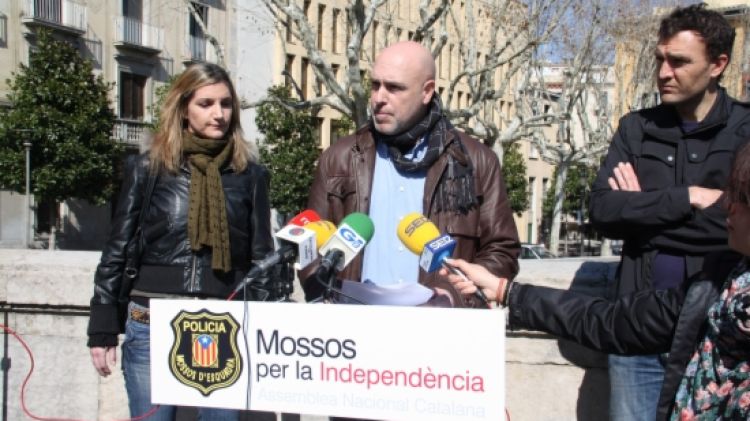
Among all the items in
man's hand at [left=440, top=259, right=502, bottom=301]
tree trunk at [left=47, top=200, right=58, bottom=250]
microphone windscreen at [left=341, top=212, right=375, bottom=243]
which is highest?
microphone windscreen at [left=341, top=212, right=375, bottom=243]

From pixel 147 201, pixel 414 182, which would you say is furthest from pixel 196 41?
pixel 414 182

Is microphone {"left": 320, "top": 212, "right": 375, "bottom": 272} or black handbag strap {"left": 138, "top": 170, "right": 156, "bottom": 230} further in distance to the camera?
black handbag strap {"left": 138, "top": 170, "right": 156, "bottom": 230}

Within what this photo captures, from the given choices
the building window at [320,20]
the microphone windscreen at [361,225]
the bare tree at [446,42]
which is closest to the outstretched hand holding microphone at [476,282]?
the microphone windscreen at [361,225]

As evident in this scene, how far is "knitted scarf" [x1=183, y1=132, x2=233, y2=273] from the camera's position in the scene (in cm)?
348

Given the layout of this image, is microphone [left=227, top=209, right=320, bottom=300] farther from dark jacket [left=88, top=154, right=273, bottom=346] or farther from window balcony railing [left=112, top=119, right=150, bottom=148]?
window balcony railing [left=112, top=119, right=150, bottom=148]

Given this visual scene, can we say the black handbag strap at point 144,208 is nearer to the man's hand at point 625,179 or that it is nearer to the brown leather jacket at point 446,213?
the brown leather jacket at point 446,213

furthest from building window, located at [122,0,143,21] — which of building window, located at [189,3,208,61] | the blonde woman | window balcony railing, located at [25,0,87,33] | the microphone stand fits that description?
the microphone stand

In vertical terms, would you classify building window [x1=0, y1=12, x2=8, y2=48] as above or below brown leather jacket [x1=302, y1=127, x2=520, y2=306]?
above

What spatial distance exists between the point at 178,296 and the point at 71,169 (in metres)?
25.5

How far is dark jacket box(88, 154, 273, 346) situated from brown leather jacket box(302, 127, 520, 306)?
38cm

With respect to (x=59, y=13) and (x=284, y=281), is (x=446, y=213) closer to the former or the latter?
(x=284, y=281)

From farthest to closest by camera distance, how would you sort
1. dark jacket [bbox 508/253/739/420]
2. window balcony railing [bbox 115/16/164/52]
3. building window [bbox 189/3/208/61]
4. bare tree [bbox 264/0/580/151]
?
building window [bbox 189/3/208/61]
window balcony railing [bbox 115/16/164/52]
bare tree [bbox 264/0/580/151]
dark jacket [bbox 508/253/739/420]

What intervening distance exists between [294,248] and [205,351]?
0.52 metres

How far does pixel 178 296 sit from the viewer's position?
353 centimetres
